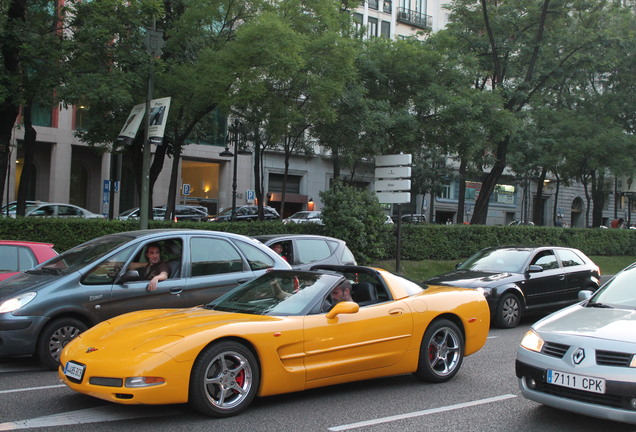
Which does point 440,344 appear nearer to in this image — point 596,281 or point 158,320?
point 158,320

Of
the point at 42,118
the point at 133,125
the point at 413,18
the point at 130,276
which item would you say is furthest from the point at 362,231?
the point at 413,18

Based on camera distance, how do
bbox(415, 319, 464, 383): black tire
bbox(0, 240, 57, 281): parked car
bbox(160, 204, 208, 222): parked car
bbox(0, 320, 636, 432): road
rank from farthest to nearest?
bbox(160, 204, 208, 222): parked car < bbox(0, 240, 57, 281): parked car < bbox(415, 319, 464, 383): black tire < bbox(0, 320, 636, 432): road

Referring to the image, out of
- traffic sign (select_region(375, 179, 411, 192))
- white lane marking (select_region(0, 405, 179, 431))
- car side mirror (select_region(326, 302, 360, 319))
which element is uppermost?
traffic sign (select_region(375, 179, 411, 192))

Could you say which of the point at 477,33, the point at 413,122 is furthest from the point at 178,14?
the point at 477,33

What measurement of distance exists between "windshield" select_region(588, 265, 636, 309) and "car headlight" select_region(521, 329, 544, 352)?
1019 mm

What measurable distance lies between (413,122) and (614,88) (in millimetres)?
17297

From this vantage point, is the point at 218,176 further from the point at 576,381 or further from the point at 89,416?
the point at 576,381

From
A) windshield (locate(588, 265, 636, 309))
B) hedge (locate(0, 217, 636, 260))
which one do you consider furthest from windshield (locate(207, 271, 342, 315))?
hedge (locate(0, 217, 636, 260))

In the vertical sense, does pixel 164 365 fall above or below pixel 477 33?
below

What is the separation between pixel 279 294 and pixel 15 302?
10.3 ft

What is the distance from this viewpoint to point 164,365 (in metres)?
5.13

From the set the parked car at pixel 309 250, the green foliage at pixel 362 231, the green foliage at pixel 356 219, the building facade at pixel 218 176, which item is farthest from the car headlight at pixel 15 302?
the building facade at pixel 218 176

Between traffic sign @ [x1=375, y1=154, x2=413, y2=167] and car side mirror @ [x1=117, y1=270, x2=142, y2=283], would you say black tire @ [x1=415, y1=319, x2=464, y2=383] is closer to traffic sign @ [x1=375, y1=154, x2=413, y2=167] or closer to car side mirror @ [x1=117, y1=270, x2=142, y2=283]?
car side mirror @ [x1=117, y1=270, x2=142, y2=283]

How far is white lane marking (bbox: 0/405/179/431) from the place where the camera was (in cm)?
520
